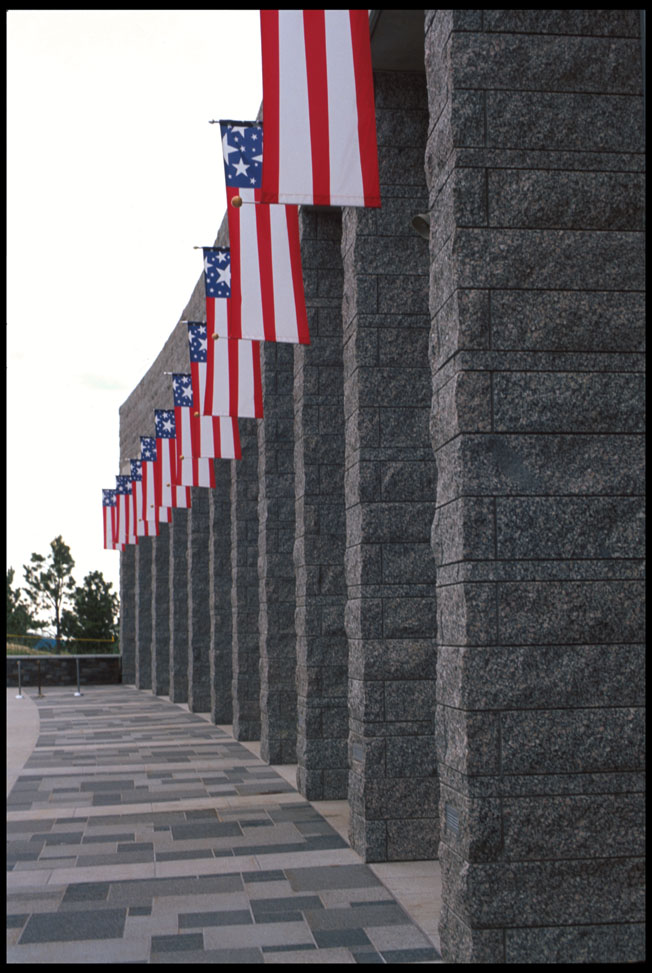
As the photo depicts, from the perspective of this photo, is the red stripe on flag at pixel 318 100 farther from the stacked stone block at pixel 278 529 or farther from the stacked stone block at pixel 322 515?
the stacked stone block at pixel 278 529

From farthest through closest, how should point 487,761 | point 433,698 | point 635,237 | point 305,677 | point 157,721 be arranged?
point 157,721, point 305,677, point 433,698, point 635,237, point 487,761

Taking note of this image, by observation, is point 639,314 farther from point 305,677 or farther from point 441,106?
point 305,677

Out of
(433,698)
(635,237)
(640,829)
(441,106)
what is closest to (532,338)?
(635,237)

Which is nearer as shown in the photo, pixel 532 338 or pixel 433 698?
pixel 532 338

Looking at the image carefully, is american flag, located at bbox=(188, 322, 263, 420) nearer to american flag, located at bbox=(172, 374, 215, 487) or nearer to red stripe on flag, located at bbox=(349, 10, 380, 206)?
american flag, located at bbox=(172, 374, 215, 487)

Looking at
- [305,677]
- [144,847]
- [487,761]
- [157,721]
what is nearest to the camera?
[487,761]

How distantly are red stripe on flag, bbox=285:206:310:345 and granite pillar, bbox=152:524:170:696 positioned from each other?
69.5 ft

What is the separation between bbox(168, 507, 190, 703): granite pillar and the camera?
86.8 feet

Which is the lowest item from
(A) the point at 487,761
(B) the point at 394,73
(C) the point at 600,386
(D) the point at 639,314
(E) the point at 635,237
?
(A) the point at 487,761

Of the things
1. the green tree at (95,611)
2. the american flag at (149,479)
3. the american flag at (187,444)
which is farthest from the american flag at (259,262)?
the green tree at (95,611)

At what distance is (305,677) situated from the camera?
38.5ft

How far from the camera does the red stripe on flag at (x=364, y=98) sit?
22.0ft

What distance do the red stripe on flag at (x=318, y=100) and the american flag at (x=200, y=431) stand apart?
276 inches

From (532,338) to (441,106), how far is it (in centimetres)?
137
